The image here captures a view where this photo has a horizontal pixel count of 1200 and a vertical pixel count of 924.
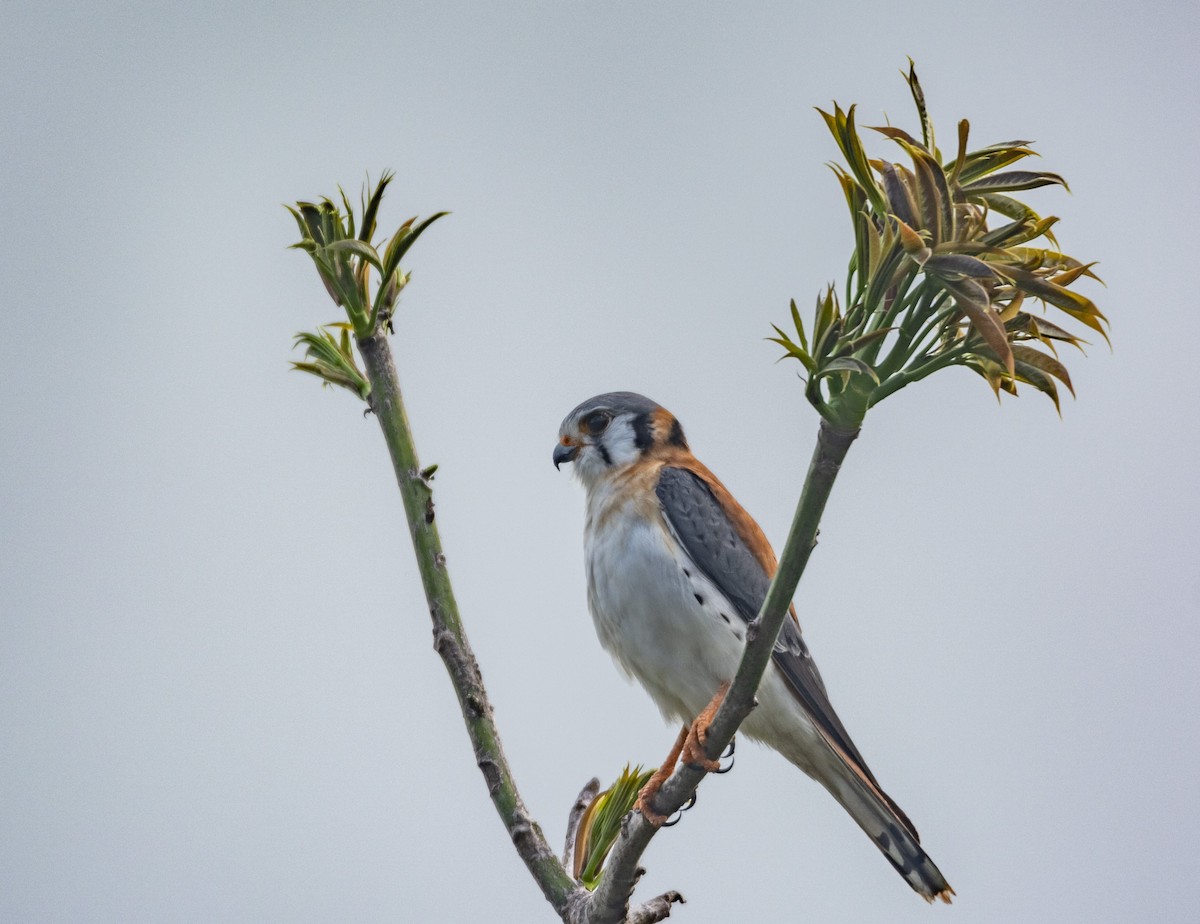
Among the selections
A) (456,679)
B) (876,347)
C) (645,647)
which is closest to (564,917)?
(456,679)

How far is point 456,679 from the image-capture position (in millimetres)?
4000

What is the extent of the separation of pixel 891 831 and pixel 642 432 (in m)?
2.40

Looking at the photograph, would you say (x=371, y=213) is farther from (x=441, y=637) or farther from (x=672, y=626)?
(x=672, y=626)

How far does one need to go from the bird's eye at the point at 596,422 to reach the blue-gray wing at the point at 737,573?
2.65 ft

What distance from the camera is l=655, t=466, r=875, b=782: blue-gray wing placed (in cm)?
563

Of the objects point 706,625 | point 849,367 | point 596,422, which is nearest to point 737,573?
point 706,625

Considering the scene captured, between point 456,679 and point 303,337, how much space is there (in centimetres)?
119

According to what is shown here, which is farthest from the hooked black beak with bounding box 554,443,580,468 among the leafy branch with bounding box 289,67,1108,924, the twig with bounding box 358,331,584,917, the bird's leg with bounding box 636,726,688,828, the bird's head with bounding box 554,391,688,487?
the leafy branch with bounding box 289,67,1108,924

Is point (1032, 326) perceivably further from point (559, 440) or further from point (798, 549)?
point (559, 440)

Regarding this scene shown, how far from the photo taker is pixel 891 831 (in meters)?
5.63

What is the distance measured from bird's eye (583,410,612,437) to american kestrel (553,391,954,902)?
656mm

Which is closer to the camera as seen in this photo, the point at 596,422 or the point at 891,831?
the point at 891,831

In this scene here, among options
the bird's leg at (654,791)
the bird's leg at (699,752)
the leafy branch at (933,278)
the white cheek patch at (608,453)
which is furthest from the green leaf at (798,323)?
the white cheek patch at (608,453)

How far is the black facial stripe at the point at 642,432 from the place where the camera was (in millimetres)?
6766
